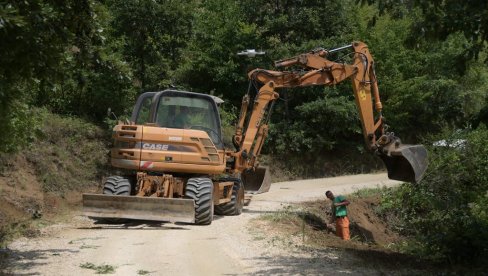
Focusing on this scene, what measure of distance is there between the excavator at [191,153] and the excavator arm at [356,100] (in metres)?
0.02

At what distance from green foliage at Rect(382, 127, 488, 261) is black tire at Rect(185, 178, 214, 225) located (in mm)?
4504

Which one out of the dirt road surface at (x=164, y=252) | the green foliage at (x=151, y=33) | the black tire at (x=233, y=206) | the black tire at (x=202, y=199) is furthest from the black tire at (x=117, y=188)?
the green foliage at (x=151, y=33)

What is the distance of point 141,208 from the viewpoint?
43.6ft

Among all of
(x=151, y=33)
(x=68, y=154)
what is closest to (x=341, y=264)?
(x=68, y=154)

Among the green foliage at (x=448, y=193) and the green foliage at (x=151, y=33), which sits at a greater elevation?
the green foliage at (x=151, y=33)

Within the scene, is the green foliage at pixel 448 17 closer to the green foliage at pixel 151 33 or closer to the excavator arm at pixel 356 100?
the excavator arm at pixel 356 100

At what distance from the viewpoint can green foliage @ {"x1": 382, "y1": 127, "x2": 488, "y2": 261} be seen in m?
14.4

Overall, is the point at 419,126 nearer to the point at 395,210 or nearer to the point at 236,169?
the point at 395,210

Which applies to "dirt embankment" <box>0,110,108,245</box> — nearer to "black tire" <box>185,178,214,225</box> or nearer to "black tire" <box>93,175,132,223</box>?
"black tire" <box>93,175,132,223</box>

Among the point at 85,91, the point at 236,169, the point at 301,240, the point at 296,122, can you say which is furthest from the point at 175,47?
the point at 301,240

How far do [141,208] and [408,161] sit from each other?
5.95m

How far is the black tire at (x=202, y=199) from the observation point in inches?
543

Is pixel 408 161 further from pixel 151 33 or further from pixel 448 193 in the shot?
pixel 151 33

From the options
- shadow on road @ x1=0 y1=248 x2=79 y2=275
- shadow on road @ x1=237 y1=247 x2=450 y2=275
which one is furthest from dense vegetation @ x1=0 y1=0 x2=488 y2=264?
shadow on road @ x1=0 y1=248 x2=79 y2=275
